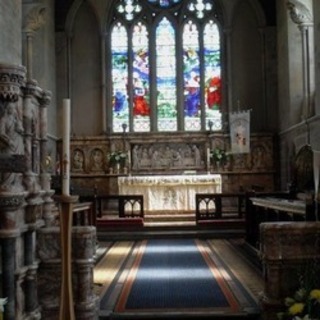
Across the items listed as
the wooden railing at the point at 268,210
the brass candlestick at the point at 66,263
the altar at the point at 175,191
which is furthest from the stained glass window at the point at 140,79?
the brass candlestick at the point at 66,263

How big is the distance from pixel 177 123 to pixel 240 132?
82.1 inches

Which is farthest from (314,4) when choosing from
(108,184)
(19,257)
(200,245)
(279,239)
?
(19,257)

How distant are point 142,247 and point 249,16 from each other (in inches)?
384

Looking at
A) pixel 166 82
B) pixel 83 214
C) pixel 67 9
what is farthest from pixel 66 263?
pixel 67 9

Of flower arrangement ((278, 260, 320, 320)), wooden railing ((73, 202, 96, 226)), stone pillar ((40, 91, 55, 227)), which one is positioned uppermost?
stone pillar ((40, 91, 55, 227))

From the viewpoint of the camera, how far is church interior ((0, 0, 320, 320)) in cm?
851

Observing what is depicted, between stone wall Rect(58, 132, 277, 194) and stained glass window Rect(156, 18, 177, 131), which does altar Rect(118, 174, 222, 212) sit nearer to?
stone wall Rect(58, 132, 277, 194)

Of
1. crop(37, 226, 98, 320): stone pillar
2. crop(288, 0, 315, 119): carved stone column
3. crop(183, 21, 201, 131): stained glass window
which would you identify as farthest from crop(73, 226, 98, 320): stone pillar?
crop(183, 21, 201, 131): stained glass window

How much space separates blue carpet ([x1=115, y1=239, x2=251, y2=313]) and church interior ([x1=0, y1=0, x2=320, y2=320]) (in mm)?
37

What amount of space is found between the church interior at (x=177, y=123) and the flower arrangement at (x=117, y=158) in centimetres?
4

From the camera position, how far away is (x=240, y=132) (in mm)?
15648

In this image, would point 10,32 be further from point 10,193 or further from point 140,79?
point 10,193

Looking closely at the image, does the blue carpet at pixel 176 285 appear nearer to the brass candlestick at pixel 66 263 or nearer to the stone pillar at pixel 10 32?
the brass candlestick at pixel 66 263

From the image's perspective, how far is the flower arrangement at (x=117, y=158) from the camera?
15820 mm
